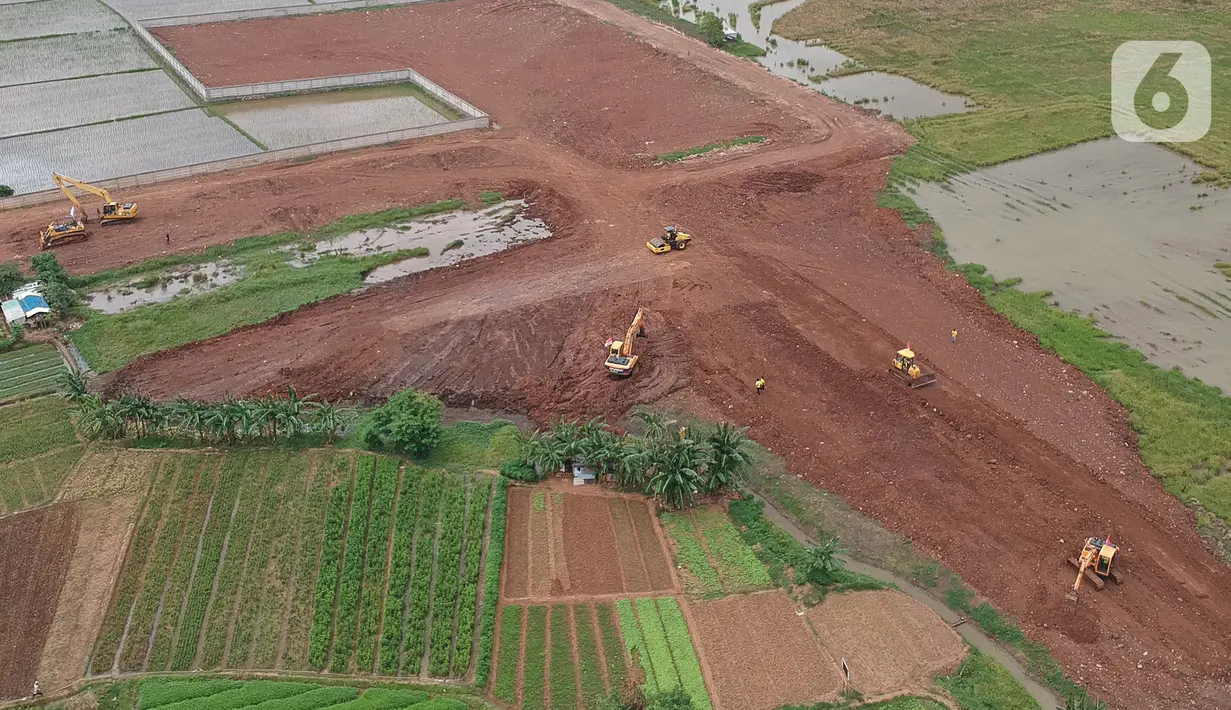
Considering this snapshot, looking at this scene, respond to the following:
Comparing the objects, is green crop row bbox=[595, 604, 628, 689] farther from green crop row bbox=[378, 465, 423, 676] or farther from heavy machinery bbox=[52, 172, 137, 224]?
heavy machinery bbox=[52, 172, 137, 224]

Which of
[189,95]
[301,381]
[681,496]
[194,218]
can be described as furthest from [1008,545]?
[189,95]

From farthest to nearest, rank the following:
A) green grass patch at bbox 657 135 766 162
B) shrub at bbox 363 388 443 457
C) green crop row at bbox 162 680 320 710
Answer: green grass patch at bbox 657 135 766 162 → shrub at bbox 363 388 443 457 → green crop row at bbox 162 680 320 710

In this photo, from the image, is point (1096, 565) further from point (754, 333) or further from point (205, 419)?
point (205, 419)

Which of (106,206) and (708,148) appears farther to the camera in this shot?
(708,148)

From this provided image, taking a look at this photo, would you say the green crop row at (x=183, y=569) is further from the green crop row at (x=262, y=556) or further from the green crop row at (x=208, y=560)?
the green crop row at (x=262, y=556)

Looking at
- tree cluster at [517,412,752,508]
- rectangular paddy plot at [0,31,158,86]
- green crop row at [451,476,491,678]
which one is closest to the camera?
green crop row at [451,476,491,678]

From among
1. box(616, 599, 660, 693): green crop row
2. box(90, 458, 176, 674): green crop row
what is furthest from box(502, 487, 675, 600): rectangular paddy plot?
box(90, 458, 176, 674): green crop row

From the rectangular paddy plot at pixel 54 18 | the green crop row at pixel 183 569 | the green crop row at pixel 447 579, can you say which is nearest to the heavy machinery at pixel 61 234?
the green crop row at pixel 183 569

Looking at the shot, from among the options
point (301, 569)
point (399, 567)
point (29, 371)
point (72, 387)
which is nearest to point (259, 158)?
point (29, 371)
